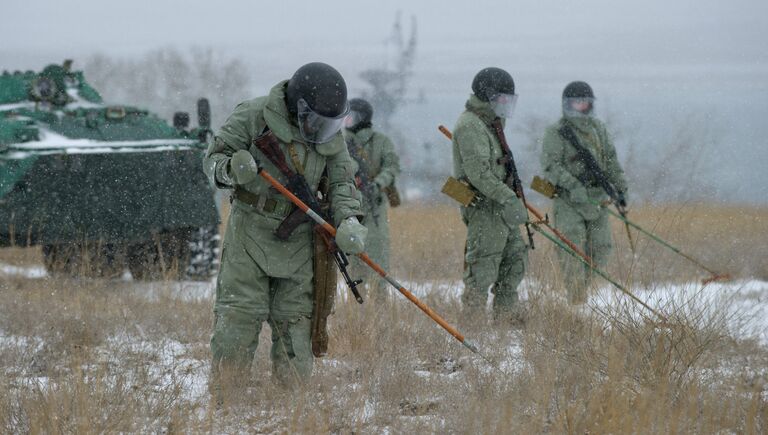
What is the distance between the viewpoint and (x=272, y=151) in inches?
176

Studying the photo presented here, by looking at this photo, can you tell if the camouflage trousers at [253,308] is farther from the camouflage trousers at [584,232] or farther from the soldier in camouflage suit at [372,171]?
the camouflage trousers at [584,232]

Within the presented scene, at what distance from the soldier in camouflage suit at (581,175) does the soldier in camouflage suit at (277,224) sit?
144 inches

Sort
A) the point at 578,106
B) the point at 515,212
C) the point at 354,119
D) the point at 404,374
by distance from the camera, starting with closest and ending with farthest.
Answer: the point at 404,374, the point at 515,212, the point at 578,106, the point at 354,119

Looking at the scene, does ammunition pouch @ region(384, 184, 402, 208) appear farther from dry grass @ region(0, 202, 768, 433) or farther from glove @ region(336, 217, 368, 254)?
glove @ region(336, 217, 368, 254)

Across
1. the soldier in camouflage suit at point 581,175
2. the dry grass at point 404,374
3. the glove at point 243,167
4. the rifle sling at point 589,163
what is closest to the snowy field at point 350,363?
the dry grass at point 404,374

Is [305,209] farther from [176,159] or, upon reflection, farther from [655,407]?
[176,159]

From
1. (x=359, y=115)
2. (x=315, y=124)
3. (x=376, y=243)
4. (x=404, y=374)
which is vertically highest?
(x=315, y=124)

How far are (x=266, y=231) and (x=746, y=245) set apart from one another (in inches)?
371

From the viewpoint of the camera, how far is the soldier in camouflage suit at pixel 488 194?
6.59 m

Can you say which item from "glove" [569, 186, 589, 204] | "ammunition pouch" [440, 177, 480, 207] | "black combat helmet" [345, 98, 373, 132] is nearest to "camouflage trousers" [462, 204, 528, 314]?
"ammunition pouch" [440, 177, 480, 207]

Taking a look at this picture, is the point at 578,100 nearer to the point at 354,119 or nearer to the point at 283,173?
the point at 354,119

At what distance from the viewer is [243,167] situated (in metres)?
4.24

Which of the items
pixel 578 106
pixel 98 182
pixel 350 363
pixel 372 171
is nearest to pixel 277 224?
pixel 350 363

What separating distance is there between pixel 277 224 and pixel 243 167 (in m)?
0.39
